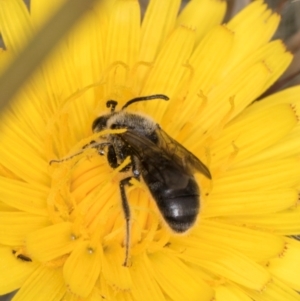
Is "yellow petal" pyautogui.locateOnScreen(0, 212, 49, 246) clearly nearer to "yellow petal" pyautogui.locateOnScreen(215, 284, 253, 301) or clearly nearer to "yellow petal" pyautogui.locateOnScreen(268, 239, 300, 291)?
"yellow petal" pyautogui.locateOnScreen(215, 284, 253, 301)

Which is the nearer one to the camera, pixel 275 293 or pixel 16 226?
pixel 16 226

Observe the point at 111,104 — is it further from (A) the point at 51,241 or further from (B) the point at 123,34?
(A) the point at 51,241

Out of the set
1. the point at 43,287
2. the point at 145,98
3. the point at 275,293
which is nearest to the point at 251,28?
the point at 145,98

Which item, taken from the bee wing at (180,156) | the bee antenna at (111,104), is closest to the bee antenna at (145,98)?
the bee antenna at (111,104)

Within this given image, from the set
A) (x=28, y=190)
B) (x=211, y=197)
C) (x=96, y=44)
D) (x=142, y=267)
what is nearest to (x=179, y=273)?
(x=142, y=267)

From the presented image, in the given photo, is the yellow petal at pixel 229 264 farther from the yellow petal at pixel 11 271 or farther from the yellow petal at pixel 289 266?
the yellow petal at pixel 11 271

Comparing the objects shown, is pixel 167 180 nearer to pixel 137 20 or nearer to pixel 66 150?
pixel 66 150

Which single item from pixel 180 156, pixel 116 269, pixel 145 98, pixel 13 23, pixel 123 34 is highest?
pixel 13 23
